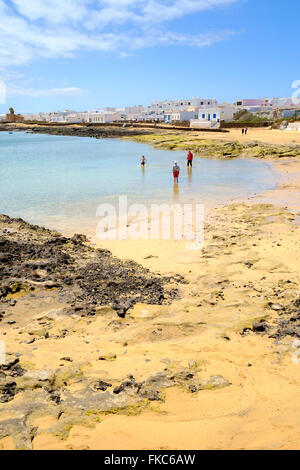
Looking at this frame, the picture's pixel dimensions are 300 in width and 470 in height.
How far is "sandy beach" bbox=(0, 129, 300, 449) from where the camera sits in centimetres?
327

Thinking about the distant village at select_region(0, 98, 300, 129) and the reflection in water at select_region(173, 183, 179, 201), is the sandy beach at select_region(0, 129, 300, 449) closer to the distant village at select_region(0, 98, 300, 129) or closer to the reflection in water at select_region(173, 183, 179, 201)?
the reflection in water at select_region(173, 183, 179, 201)

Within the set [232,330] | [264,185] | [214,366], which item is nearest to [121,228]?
[232,330]

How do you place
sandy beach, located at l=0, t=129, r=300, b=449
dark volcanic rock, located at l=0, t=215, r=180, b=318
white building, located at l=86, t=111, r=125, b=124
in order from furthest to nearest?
1. white building, located at l=86, t=111, r=125, b=124
2. dark volcanic rock, located at l=0, t=215, r=180, b=318
3. sandy beach, located at l=0, t=129, r=300, b=449

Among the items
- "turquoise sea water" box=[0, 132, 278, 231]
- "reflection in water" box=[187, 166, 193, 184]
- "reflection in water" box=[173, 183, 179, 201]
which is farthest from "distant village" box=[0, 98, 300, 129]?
"reflection in water" box=[173, 183, 179, 201]

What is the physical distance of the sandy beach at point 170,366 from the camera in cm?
327

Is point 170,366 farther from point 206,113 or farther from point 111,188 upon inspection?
point 206,113

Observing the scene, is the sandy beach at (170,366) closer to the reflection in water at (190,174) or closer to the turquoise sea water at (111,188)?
the turquoise sea water at (111,188)

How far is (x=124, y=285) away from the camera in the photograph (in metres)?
6.63

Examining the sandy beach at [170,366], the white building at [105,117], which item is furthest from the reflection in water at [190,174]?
the white building at [105,117]

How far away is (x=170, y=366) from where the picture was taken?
4.32 metres

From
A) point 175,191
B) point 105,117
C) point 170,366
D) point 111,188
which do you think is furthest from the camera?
point 105,117

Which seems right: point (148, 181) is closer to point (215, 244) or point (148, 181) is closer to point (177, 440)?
point (215, 244)

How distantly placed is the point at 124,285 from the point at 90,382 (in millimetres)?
2726

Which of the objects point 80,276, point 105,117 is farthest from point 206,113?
point 80,276
